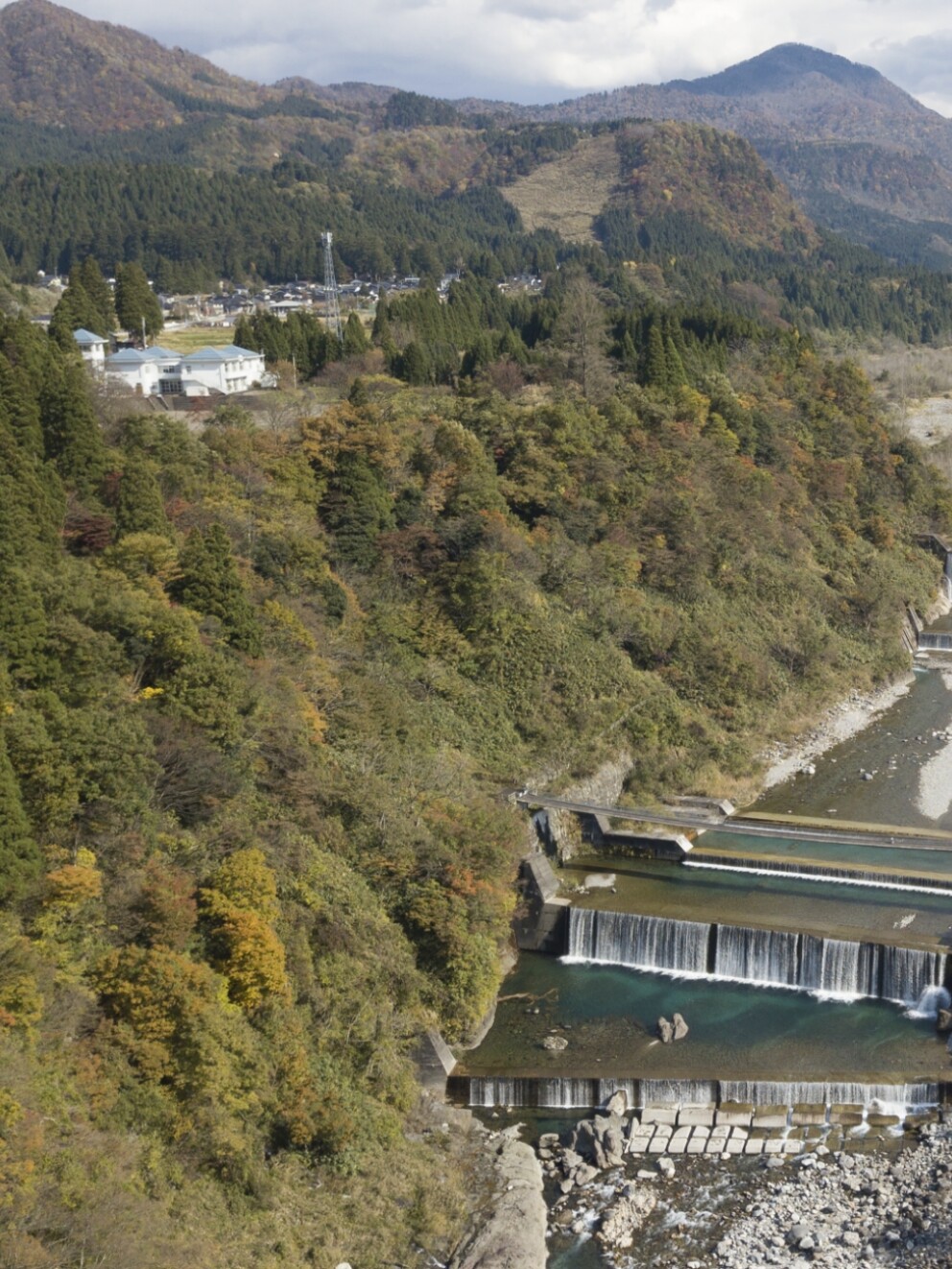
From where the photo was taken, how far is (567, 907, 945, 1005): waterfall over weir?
24.1 m

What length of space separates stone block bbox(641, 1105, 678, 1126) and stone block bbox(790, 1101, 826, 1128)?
2052mm

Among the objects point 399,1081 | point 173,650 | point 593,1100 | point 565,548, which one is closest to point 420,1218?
point 399,1081

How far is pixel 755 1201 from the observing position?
19094mm

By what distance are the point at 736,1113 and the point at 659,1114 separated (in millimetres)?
1351

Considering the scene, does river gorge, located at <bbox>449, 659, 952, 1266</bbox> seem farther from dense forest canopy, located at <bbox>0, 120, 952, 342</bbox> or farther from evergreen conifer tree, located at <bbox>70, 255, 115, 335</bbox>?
dense forest canopy, located at <bbox>0, 120, 952, 342</bbox>

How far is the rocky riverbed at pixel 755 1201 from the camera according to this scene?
58.9 ft

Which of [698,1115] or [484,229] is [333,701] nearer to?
[698,1115]

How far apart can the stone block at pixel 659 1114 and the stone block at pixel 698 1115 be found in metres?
0.12

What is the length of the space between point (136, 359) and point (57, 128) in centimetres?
14665

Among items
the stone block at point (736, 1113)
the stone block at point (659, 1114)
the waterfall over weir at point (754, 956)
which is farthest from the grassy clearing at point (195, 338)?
the stone block at point (736, 1113)

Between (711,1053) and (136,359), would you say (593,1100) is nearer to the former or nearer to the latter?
(711,1053)

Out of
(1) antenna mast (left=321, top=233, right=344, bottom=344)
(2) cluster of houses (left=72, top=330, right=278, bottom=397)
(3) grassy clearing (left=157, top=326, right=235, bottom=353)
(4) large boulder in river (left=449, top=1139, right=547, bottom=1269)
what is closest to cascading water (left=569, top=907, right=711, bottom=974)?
(4) large boulder in river (left=449, top=1139, right=547, bottom=1269)

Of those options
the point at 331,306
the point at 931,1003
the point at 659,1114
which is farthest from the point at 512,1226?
the point at 331,306

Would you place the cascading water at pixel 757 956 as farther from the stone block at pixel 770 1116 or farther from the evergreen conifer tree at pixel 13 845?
the evergreen conifer tree at pixel 13 845
